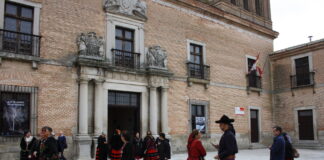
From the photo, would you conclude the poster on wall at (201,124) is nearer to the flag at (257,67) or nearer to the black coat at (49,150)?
the flag at (257,67)

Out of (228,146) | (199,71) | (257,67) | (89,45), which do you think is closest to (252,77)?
(257,67)

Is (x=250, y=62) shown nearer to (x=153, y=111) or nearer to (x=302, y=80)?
(x=302, y=80)

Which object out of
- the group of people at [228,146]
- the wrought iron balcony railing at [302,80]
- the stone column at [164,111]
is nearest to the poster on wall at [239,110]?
the wrought iron balcony railing at [302,80]

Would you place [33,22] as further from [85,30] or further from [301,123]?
[301,123]

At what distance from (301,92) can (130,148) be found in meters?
17.9

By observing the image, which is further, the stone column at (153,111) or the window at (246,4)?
the window at (246,4)

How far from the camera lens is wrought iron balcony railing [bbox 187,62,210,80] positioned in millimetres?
19719

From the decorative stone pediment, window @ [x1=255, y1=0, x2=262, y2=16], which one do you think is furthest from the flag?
the decorative stone pediment

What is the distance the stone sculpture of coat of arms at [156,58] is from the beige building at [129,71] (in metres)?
0.05

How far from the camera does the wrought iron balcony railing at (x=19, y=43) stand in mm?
13125

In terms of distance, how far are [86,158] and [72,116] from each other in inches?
74.5

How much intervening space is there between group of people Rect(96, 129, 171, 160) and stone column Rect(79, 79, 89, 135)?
278 cm

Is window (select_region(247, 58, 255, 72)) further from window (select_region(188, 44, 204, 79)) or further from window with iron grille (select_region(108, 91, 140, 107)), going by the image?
window with iron grille (select_region(108, 91, 140, 107))

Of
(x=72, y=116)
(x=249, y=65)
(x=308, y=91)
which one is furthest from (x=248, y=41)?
(x=72, y=116)
